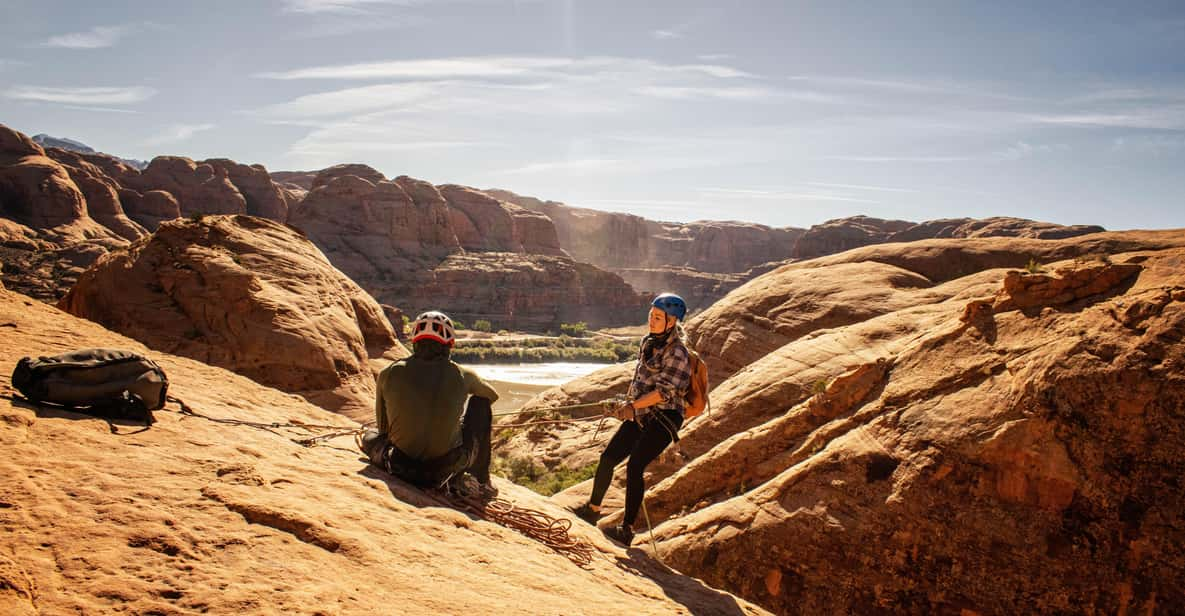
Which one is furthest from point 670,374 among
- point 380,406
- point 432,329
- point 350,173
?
point 350,173

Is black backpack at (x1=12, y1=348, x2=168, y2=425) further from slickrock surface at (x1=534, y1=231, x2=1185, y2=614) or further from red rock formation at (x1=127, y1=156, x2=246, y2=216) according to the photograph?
red rock formation at (x1=127, y1=156, x2=246, y2=216)

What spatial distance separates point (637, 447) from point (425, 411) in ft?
6.87

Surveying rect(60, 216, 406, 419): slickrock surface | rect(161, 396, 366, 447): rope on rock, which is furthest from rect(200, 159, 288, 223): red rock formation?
rect(161, 396, 366, 447): rope on rock

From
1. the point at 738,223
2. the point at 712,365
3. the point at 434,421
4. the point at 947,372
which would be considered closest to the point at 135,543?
the point at 434,421

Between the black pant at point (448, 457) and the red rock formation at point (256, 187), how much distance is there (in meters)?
90.8

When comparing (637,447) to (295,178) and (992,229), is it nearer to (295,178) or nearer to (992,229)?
(992,229)

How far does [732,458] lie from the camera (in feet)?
28.8

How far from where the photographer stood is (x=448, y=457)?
5684 millimetres

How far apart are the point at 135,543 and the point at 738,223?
645 ft

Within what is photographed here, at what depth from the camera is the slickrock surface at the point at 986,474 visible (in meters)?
6.04

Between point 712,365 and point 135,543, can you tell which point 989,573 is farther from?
point 712,365

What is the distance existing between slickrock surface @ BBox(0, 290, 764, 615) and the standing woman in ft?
2.75

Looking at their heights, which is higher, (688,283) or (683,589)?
(683,589)

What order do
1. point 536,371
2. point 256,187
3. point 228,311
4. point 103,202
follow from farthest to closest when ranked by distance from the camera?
point 256,187
point 103,202
point 536,371
point 228,311
